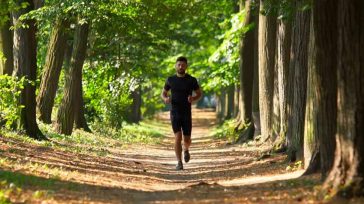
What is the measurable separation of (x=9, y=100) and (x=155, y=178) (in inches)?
242

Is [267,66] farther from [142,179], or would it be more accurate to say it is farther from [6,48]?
[6,48]

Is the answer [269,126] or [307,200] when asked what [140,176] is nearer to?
[307,200]

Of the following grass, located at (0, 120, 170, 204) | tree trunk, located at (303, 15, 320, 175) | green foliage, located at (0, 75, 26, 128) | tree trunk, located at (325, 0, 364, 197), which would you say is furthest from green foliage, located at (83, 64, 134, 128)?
tree trunk, located at (325, 0, 364, 197)

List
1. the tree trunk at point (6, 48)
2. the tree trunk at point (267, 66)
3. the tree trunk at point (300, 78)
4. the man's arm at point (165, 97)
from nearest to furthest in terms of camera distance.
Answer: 1. the tree trunk at point (300, 78)
2. the man's arm at point (165, 97)
3. the tree trunk at point (267, 66)
4. the tree trunk at point (6, 48)

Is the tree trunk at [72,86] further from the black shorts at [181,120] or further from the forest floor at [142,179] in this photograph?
the black shorts at [181,120]

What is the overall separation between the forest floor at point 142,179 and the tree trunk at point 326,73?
0.51 meters

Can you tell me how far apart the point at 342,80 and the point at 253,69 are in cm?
1646

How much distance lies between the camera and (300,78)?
1344 cm

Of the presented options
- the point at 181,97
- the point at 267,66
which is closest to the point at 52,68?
the point at 267,66

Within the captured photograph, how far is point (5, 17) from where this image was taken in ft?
46.3

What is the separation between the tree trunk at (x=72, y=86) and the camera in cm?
2272

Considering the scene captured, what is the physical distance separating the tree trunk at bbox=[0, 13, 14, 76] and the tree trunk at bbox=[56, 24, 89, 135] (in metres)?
2.31

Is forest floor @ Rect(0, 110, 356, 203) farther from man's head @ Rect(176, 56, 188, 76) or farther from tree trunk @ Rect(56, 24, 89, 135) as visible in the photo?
tree trunk @ Rect(56, 24, 89, 135)

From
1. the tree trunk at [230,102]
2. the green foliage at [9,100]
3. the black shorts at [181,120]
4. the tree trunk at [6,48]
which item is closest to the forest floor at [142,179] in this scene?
the black shorts at [181,120]
